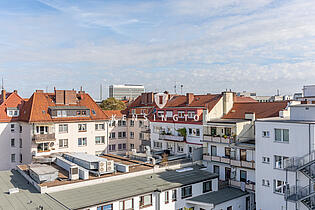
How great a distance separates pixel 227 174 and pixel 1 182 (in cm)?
2497

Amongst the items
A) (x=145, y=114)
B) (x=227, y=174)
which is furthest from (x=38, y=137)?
(x=227, y=174)

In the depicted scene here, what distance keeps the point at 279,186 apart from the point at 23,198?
23.3 metres

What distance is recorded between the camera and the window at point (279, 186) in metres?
26.1

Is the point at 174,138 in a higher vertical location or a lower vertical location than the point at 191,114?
lower

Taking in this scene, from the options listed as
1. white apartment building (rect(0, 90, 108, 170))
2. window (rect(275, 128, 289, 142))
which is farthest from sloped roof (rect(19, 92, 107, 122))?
window (rect(275, 128, 289, 142))

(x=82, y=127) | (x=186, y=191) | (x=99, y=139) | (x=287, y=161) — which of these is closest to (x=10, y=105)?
(x=82, y=127)

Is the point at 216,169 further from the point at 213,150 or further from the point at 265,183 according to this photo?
the point at 265,183

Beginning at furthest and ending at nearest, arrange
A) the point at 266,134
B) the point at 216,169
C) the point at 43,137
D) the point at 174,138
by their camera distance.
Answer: the point at 174,138 < the point at 43,137 < the point at 216,169 < the point at 266,134

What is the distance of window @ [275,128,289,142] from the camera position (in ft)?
84.2

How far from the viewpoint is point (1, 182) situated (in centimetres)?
2703

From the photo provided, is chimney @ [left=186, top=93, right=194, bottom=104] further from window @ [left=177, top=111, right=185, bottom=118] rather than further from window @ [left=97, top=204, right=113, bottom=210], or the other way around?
window @ [left=97, top=204, right=113, bottom=210]

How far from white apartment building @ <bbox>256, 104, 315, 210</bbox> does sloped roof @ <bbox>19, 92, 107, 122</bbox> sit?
28.9m

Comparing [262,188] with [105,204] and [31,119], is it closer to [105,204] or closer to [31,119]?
→ [105,204]

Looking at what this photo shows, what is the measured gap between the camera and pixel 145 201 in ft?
83.5
